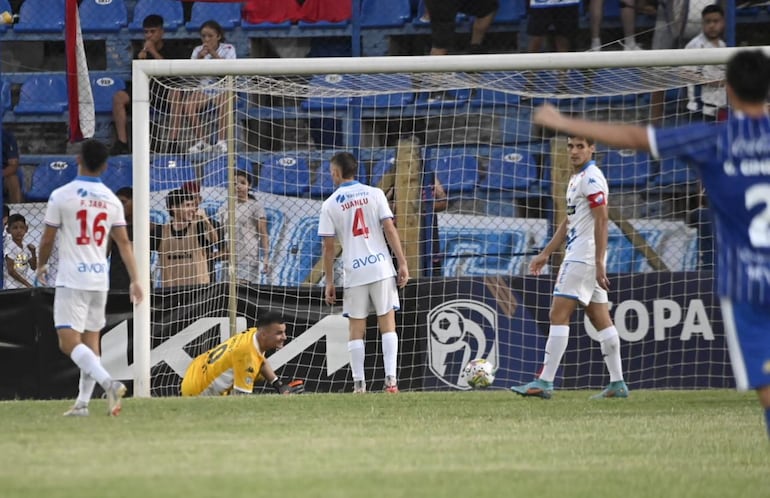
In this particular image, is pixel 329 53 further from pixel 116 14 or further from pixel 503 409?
pixel 503 409

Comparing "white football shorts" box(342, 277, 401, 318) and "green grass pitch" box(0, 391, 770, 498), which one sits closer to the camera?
"green grass pitch" box(0, 391, 770, 498)

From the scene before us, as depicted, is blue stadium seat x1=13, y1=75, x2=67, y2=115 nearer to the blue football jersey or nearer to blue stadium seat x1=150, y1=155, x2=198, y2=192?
blue stadium seat x1=150, y1=155, x2=198, y2=192

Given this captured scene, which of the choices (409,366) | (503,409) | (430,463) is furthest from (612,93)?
(430,463)

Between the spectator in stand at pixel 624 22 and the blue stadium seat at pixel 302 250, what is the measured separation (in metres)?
4.23

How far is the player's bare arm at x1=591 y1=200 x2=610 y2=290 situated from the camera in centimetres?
1045

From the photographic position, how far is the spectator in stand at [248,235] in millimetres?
13461

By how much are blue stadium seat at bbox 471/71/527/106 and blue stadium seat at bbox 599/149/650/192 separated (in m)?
1.28

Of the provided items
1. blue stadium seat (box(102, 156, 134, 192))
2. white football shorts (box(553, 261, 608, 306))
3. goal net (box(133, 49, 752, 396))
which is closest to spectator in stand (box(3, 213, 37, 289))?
blue stadium seat (box(102, 156, 134, 192))

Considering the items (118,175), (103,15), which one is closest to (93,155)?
(118,175)

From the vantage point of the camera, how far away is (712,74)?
12.6 m

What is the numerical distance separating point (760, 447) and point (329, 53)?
10.4 m

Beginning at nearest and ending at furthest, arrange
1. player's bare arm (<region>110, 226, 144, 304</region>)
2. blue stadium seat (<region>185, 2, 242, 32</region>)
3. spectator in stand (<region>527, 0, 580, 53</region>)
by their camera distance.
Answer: player's bare arm (<region>110, 226, 144, 304</region>), spectator in stand (<region>527, 0, 580, 53</region>), blue stadium seat (<region>185, 2, 242, 32</region>)

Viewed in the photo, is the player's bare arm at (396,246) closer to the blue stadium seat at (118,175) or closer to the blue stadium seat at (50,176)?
the blue stadium seat at (118,175)

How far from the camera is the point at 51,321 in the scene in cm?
1291
